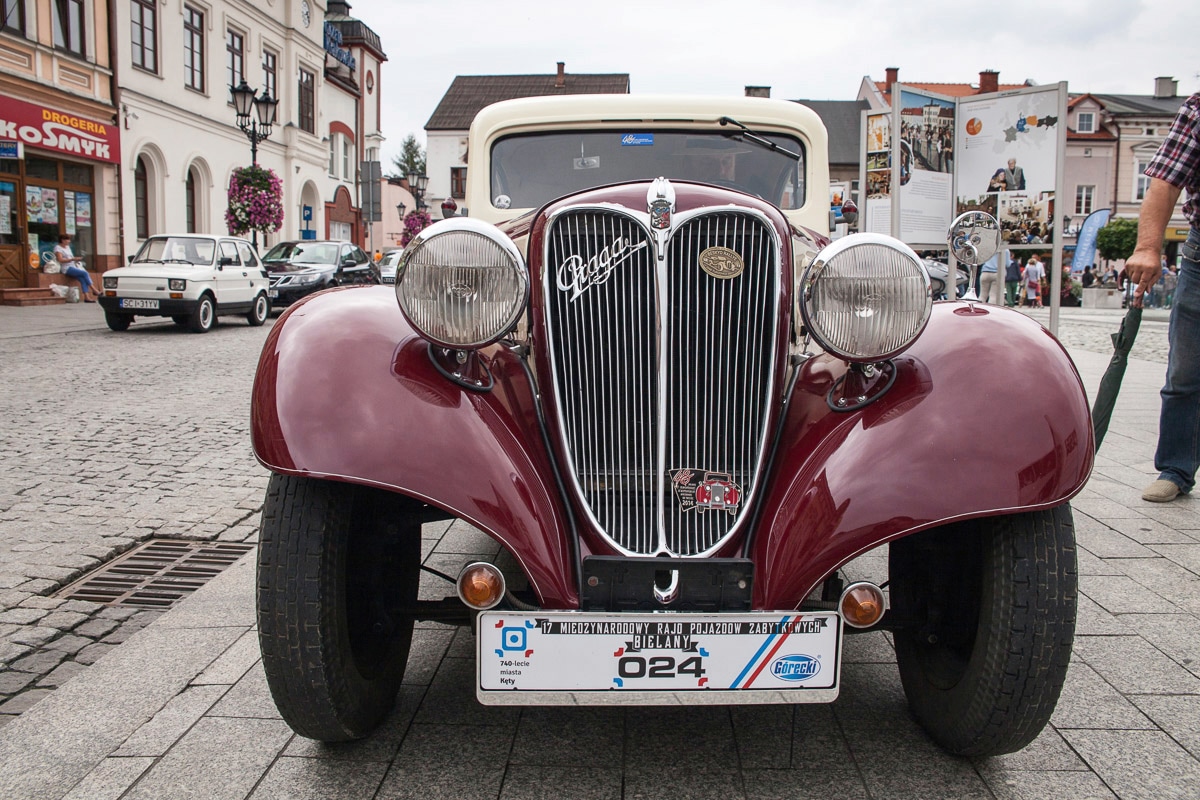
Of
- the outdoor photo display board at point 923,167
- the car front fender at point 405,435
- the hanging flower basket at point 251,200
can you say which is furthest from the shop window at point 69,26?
the car front fender at point 405,435

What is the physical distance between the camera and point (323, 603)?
83.0 inches

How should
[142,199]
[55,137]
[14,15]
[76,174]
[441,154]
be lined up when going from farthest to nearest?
[441,154], [142,199], [76,174], [55,137], [14,15]

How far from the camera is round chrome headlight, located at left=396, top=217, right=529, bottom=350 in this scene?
2.18 metres

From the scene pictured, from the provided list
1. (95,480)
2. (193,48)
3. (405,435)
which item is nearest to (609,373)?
(405,435)

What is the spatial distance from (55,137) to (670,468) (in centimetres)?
2124

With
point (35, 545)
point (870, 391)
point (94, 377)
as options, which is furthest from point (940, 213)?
point (94, 377)

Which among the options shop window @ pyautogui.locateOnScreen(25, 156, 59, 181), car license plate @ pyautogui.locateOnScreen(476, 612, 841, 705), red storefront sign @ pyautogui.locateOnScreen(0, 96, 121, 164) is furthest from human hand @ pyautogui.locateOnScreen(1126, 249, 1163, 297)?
shop window @ pyautogui.locateOnScreen(25, 156, 59, 181)

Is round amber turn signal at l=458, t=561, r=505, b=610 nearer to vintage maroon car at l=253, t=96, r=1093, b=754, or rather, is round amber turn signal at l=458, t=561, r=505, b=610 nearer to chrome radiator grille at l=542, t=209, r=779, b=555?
vintage maroon car at l=253, t=96, r=1093, b=754

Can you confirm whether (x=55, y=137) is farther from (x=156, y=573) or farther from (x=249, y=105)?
(x=156, y=573)

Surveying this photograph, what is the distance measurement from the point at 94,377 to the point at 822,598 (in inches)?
354

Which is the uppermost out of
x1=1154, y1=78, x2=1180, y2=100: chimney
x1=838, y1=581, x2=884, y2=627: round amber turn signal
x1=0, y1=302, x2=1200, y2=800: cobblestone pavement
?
x1=1154, y1=78, x2=1180, y2=100: chimney

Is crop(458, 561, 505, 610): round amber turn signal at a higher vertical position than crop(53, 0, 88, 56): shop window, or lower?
lower

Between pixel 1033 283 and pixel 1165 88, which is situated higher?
pixel 1165 88

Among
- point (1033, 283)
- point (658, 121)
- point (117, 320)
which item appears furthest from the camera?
point (1033, 283)
